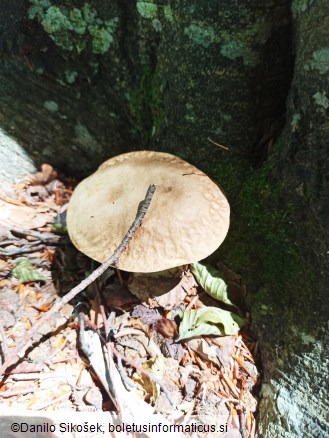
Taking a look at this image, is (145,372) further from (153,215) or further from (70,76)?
(70,76)

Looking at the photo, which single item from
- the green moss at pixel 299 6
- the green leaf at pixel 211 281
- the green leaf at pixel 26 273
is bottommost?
the green leaf at pixel 26 273

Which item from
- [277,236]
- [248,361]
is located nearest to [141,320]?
[248,361]

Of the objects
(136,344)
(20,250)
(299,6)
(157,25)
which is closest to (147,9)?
(157,25)

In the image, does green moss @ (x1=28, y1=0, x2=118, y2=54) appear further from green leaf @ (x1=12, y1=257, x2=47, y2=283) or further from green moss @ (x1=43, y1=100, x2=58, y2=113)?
green leaf @ (x1=12, y1=257, x2=47, y2=283)

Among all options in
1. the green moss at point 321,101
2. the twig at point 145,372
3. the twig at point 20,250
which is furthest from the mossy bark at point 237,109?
the twig at point 20,250

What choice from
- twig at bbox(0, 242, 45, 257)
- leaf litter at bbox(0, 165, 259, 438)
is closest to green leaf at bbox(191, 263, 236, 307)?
leaf litter at bbox(0, 165, 259, 438)

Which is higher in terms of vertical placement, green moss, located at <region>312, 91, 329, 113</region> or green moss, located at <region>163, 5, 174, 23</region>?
green moss, located at <region>163, 5, 174, 23</region>

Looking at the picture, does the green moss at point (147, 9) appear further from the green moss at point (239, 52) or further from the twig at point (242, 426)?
the twig at point (242, 426)

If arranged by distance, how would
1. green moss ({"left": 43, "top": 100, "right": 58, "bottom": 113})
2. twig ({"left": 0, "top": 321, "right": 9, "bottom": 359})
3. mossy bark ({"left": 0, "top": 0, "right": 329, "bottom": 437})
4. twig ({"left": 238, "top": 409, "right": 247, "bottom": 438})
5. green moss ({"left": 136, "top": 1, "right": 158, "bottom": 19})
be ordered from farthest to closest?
1. green moss ({"left": 43, "top": 100, "right": 58, "bottom": 113})
2. green moss ({"left": 136, "top": 1, "right": 158, "bottom": 19})
3. twig ({"left": 0, "top": 321, "right": 9, "bottom": 359})
4. twig ({"left": 238, "top": 409, "right": 247, "bottom": 438})
5. mossy bark ({"left": 0, "top": 0, "right": 329, "bottom": 437})
